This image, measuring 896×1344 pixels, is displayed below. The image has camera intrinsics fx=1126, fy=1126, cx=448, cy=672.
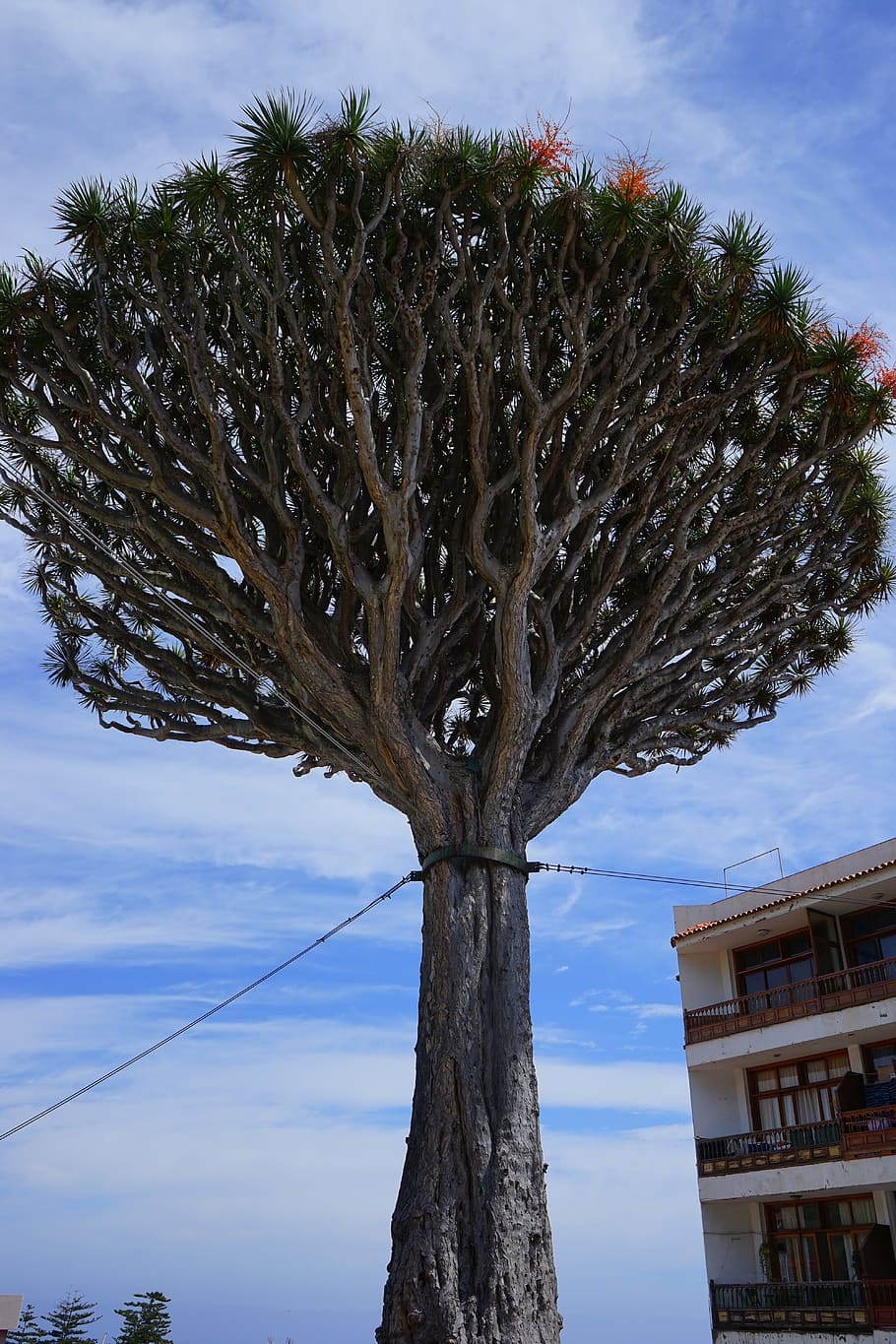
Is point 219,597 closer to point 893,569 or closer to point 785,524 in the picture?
point 785,524

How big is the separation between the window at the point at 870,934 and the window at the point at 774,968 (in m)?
0.75

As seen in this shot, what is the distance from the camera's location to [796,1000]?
68.1 ft

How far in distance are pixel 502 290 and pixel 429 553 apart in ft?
7.74

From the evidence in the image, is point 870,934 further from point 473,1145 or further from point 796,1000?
point 473,1145

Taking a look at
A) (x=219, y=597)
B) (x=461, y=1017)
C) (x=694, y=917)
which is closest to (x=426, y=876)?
(x=461, y=1017)

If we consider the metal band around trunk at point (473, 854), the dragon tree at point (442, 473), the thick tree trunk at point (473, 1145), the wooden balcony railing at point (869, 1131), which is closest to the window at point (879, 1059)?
the wooden balcony railing at point (869, 1131)

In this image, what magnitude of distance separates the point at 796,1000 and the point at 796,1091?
5.47 feet

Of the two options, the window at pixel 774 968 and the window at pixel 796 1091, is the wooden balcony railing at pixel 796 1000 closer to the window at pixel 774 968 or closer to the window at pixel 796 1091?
the window at pixel 774 968

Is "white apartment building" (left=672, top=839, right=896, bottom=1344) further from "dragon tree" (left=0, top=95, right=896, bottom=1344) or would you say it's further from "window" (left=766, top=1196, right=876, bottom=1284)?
"dragon tree" (left=0, top=95, right=896, bottom=1344)

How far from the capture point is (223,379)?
31.9 ft

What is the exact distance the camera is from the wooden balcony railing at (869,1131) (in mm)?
17703

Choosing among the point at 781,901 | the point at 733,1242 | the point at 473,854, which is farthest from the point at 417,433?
the point at 733,1242

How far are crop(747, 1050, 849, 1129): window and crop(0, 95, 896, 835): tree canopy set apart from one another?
11.5 meters

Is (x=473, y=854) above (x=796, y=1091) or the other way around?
above
